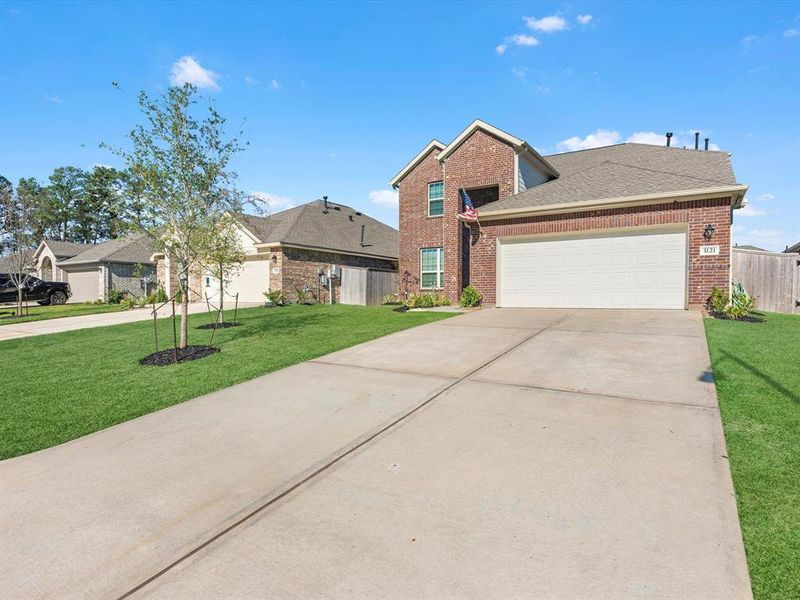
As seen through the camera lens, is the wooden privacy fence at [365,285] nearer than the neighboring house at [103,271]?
Yes

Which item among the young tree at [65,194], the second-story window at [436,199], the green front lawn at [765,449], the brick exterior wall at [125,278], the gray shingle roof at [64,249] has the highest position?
the young tree at [65,194]

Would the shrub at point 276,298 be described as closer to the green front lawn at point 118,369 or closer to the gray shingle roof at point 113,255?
the green front lawn at point 118,369

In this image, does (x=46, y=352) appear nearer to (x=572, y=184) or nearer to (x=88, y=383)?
(x=88, y=383)

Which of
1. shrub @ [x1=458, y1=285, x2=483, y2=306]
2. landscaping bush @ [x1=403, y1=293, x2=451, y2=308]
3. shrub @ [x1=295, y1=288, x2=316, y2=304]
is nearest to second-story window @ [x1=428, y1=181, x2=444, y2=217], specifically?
landscaping bush @ [x1=403, y1=293, x2=451, y2=308]

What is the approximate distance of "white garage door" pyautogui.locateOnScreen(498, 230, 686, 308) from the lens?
1077cm

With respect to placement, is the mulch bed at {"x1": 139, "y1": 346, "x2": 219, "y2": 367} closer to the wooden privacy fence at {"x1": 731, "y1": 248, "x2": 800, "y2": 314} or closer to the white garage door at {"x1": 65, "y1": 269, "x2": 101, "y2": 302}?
the wooden privacy fence at {"x1": 731, "y1": 248, "x2": 800, "y2": 314}

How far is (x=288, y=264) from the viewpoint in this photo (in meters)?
18.8

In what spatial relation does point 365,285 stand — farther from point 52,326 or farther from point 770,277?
point 770,277

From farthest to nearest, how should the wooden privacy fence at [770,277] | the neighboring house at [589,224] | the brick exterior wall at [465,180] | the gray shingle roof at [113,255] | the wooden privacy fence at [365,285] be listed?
the gray shingle roof at [113,255] → the wooden privacy fence at [365,285] → the brick exterior wall at [465,180] → the wooden privacy fence at [770,277] → the neighboring house at [589,224]

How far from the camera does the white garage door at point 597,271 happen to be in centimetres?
1077

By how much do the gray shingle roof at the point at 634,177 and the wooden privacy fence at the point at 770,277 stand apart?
3.05 m

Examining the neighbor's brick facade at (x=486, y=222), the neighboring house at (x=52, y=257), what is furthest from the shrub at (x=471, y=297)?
the neighboring house at (x=52, y=257)

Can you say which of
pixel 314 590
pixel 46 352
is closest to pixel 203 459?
pixel 314 590

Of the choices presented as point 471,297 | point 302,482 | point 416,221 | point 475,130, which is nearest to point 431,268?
point 416,221
